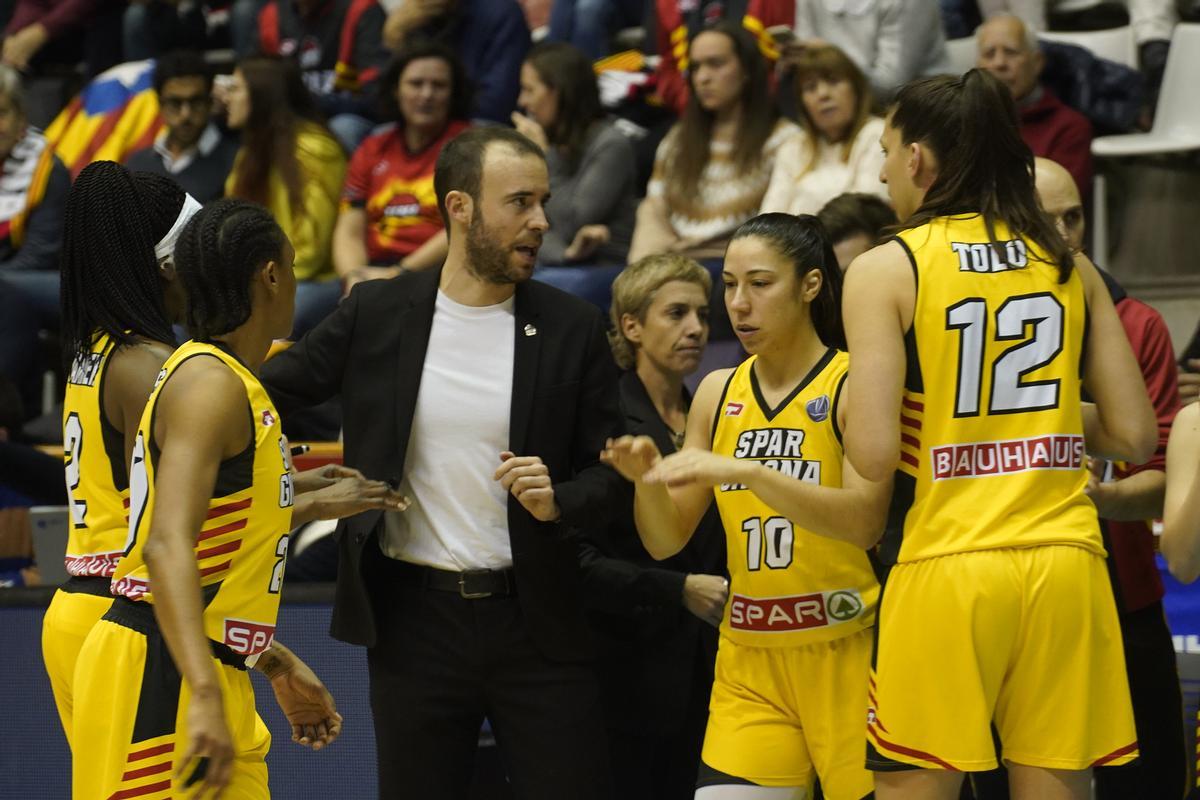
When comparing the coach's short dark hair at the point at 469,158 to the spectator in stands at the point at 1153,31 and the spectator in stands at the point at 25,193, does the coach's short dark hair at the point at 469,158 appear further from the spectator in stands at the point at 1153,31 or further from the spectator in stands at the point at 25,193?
the spectator in stands at the point at 25,193

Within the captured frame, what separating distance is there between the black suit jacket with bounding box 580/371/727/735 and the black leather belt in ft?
1.66

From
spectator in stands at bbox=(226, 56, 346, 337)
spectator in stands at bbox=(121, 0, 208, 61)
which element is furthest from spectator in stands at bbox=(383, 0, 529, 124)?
spectator in stands at bbox=(121, 0, 208, 61)

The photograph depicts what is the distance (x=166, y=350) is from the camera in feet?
11.7

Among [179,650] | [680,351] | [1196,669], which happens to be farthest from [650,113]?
[179,650]

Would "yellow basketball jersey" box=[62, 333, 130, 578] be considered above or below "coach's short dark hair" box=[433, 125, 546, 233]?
below

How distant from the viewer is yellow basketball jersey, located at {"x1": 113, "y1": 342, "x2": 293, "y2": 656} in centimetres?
333

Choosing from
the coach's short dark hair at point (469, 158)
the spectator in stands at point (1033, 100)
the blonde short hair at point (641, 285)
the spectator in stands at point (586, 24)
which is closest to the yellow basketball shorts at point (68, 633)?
the coach's short dark hair at point (469, 158)

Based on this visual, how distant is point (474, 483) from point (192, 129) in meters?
5.17

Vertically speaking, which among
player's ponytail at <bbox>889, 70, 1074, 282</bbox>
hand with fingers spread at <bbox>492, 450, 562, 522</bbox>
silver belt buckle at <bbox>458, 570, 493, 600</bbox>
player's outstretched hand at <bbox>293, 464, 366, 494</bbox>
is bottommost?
silver belt buckle at <bbox>458, 570, 493, 600</bbox>

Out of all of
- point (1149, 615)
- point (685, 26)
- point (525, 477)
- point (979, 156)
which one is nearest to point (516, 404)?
point (525, 477)

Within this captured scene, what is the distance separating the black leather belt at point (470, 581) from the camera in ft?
13.2

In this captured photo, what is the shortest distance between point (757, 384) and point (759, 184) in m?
3.58

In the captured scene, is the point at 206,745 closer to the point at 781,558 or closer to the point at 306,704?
the point at 306,704

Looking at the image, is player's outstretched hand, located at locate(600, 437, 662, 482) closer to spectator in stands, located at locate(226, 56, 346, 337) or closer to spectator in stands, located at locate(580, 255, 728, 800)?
spectator in stands, located at locate(580, 255, 728, 800)
